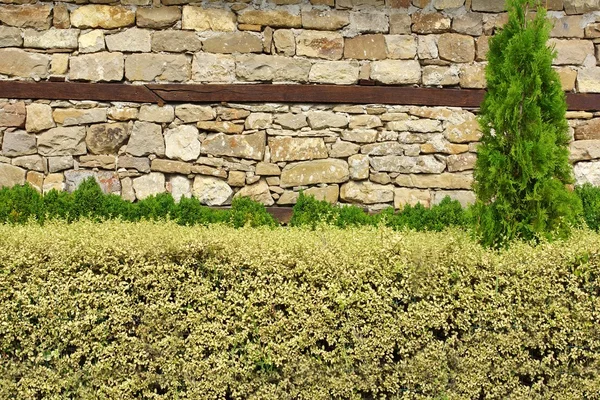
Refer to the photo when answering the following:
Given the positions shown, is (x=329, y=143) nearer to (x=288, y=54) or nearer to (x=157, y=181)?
(x=288, y=54)

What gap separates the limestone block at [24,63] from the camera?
7.27 metres

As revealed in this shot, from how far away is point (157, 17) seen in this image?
7.34 metres

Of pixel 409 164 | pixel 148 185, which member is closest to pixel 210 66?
pixel 148 185

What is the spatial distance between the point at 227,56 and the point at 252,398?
443 centimetres

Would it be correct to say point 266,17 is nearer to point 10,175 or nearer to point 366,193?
point 366,193

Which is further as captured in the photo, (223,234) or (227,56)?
(227,56)

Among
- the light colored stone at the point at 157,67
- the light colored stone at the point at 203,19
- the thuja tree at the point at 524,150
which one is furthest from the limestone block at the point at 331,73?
the thuja tree at the point at 524,150

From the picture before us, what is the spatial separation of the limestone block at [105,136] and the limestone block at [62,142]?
8 cm

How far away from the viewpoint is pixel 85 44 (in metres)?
7.30

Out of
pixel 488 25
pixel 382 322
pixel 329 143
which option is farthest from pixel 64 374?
pixel 488 25

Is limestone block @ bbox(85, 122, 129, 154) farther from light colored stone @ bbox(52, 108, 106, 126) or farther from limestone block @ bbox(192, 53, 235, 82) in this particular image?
limestone block @ bbox(192, 53, 235, 82)

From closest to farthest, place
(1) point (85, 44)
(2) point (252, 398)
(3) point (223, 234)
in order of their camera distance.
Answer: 1. (2) point (252, 398)
2. (3) point (223, 234)
3. (1) point (85, 44)

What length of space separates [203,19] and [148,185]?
6.13ft

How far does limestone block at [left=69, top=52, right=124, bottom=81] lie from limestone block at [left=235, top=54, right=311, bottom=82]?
1.28 m
